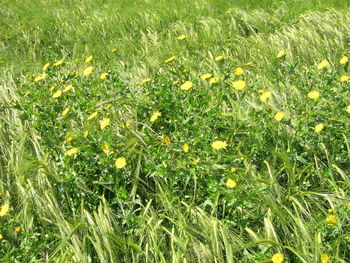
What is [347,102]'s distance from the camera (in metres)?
2.11

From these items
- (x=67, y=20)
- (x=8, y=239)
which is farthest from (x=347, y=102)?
(x=67, y=20)

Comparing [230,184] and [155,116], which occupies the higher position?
Answer: [155,116]

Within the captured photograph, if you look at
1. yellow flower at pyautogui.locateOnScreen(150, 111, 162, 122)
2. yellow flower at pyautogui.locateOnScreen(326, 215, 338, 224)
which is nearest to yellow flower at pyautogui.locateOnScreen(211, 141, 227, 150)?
yellow flower at pyautogui.locateOnScreen(150, 111, 162, 122)

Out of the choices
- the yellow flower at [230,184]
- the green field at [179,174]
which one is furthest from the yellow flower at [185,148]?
the yellow flower at [230,184]

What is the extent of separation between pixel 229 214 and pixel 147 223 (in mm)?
380

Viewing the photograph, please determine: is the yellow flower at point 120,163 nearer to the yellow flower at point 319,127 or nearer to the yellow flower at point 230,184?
the yellow flower at point 230,184

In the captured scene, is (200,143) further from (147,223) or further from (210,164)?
(147,223)

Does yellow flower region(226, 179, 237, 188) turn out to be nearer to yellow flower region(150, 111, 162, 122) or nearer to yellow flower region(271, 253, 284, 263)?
yellow flower region(271, 253, 284, 263)

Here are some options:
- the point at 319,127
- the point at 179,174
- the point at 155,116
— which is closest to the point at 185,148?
the point at 179,174

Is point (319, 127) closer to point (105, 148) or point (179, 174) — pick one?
point (179, 174)

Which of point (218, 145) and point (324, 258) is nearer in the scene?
point (324, 258)

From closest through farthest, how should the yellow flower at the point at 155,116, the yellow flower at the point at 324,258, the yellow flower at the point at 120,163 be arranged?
the yellow flower at the point at 324,258 < the yellow flower at the point at 120,163 < the yellow flower at the point at 155,116

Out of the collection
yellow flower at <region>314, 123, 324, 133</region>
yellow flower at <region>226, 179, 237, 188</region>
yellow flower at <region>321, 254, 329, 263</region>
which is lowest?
yellow flower at <region>321, 254, 329, 263</region>

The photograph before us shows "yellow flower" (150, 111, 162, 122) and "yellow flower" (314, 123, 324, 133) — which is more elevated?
"yellow flower" (150, 111, 162, 122)
